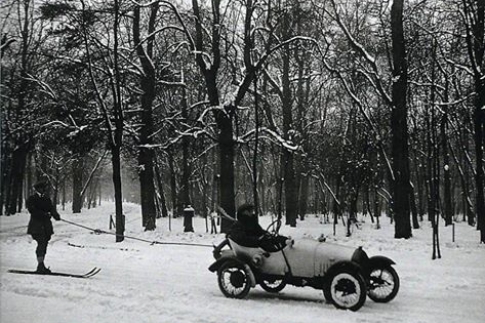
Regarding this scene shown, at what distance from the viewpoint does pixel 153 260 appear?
11508 millimetres

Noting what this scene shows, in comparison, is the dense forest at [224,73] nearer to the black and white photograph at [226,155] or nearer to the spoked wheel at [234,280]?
the black and white photograph at [226,155]

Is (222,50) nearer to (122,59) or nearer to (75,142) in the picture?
(122,59)

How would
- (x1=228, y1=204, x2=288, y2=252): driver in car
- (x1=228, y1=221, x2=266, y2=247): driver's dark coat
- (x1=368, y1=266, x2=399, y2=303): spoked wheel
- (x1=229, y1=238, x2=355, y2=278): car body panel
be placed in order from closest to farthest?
1. (x1=229, y1=238, x2=355, y2=278): car body panel
2. (x1=368, y1=266, x2=399, y2=303): spoked wheel
3. (x1=228, y1=204, x2=288, y2=252): driver in car
4. (x1=228, y1=221, x2=266, y2=247): driver's dark coat

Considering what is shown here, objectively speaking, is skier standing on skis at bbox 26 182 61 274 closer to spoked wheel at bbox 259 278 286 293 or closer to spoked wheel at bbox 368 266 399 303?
spoked wheel at bbox 259 278 286 293

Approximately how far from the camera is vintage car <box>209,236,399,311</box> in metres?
7.05

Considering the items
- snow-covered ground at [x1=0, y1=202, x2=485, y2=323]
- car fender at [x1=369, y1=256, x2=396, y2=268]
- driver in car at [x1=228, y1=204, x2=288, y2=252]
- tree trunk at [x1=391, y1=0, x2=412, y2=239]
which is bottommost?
snow-covered ground at [x1=0, y1=202, x2=485, y2=323]

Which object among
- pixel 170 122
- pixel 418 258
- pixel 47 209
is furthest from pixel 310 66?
pixel 47 209

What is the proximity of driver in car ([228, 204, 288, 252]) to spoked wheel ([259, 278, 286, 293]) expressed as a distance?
544 millimetres

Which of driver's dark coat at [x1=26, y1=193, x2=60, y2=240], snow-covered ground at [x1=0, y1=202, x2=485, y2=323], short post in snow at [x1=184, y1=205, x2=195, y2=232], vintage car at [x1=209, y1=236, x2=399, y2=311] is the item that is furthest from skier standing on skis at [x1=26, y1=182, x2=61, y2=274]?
short post in snow at [x1=184, y1=205, x2=195, y2=232]

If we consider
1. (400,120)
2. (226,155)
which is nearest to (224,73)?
(226,155)

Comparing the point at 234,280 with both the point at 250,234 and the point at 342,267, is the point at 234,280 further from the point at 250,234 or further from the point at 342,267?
the point at 342,267

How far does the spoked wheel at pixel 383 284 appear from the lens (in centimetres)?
747

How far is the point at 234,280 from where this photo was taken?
7773mm

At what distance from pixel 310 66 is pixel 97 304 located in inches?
865
